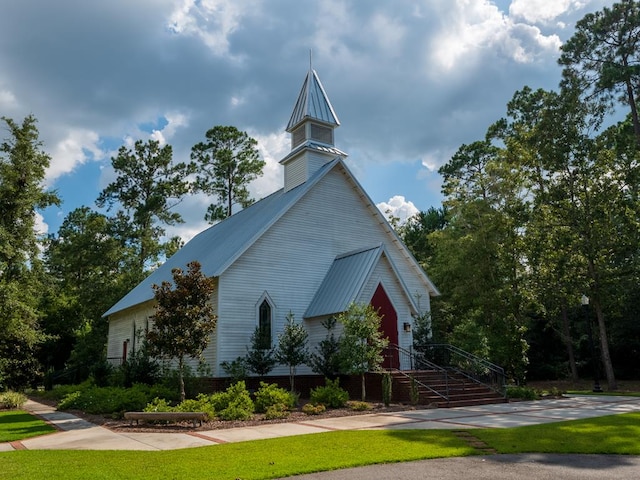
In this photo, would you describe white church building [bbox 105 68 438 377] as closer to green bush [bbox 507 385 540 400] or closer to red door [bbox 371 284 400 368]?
red door [bbox 371 284 400 368]

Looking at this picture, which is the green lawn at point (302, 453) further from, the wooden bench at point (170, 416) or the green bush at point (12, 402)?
the green bush at point (12, 402)

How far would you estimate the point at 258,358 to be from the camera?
65.4ft

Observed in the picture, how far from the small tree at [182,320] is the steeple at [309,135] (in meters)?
10.7

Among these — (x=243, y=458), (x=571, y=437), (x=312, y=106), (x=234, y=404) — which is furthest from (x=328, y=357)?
(x=312, y=106)

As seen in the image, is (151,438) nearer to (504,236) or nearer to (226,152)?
(504,236)

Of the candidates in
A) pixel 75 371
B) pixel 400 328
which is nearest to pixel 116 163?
pixel 75 371

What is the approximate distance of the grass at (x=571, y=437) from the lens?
371 inches

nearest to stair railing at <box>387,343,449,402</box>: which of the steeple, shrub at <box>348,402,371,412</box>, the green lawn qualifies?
shrub at <box>348,402,371,412</box>

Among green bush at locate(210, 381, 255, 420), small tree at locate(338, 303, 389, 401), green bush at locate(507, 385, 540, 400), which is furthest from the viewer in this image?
green bush at locate(507, 385, 540, 400)

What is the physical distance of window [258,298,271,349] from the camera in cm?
2103

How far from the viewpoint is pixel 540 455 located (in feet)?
29.8

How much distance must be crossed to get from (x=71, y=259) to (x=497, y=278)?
34.4 m

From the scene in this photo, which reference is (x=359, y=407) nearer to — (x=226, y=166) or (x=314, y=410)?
(x=314, y=410)

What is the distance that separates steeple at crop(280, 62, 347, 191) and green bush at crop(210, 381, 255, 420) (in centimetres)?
1269
